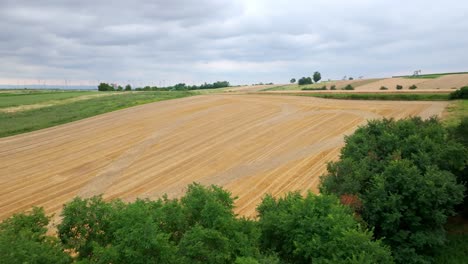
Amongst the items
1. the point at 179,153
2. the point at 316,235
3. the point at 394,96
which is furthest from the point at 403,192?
the point at 394,96

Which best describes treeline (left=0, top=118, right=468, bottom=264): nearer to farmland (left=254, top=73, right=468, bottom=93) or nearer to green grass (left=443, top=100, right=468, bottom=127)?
green grass (left=443, top=100, right=468, bottom=127)

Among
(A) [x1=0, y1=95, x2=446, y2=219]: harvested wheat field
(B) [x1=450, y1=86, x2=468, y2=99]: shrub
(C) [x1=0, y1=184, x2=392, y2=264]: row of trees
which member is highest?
(B) [x1=450, y1=86, x2=468, y2=99]: shrub

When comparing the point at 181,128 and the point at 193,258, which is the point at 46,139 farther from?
the point at 193,258

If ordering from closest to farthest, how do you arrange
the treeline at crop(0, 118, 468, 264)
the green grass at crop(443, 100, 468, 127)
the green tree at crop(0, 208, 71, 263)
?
the green tree at crop(0, 208, 71, 263) → the treeline at crop(0, 118, 468, 264) → the green grass at crop(443, 100, 468, 127)

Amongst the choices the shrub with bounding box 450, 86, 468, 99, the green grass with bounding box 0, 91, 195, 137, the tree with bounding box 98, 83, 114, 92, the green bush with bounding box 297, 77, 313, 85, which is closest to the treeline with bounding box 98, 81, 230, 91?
the tree with bounding box 98, 83, 114, 92

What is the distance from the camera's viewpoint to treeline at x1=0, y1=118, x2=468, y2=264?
7586 mm

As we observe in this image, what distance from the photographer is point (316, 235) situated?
9227 mm

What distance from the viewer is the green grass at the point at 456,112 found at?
2959 centimetres

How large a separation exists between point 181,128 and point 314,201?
27438 mm

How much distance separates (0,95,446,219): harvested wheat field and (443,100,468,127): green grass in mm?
1629

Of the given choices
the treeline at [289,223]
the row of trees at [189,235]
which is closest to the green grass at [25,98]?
the row of trees at [189,235]

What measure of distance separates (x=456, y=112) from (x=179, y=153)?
97.7 feet

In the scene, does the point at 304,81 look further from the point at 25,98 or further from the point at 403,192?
the point at 403,192

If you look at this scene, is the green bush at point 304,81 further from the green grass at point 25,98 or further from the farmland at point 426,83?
the green grass at point 25,98
